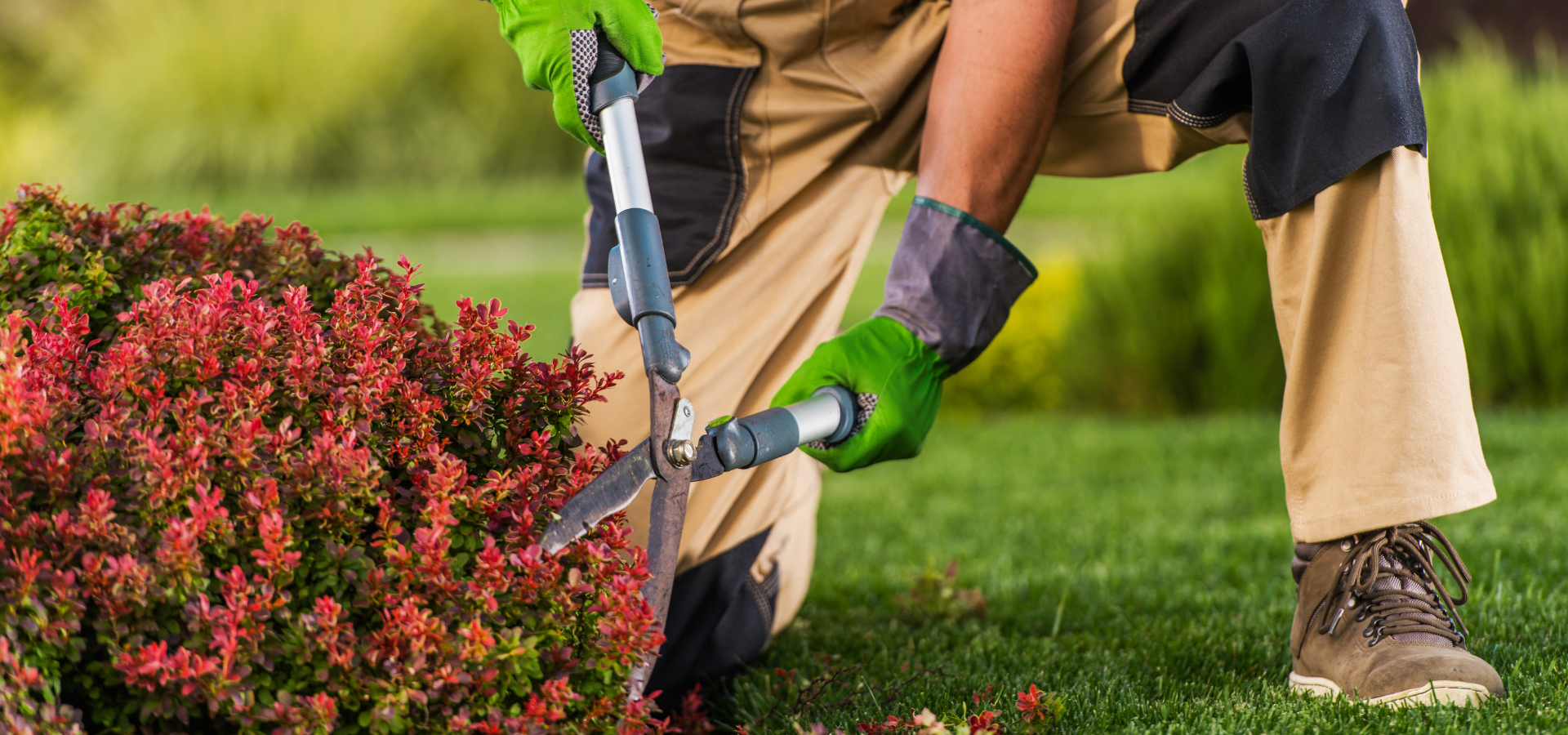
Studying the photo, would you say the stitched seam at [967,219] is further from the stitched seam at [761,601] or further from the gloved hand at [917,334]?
the stitched seam at [761,601]

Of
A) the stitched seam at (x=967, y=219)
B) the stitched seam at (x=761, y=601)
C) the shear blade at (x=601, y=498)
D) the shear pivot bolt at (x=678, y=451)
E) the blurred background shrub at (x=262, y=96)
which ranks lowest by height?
the stitched seam at (x=761, y=601)

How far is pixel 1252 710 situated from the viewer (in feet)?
5.48

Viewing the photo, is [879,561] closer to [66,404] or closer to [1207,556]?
[1207,556]

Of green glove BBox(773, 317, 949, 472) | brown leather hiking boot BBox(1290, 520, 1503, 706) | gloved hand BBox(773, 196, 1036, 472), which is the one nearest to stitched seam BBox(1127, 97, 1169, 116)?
gloved hand BBox(773, 196, 1036, 472)

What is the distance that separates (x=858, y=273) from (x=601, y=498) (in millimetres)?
976

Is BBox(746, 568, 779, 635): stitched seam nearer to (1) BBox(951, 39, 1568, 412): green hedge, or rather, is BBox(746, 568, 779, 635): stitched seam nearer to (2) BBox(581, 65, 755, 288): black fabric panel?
(2) BBox(581, 65, 755, 288): black fabric panel

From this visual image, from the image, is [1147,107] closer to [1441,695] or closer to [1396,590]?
[1396,590]

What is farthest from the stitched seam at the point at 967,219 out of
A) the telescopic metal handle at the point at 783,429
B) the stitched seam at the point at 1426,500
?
the stitched seam at the point at 1426,500

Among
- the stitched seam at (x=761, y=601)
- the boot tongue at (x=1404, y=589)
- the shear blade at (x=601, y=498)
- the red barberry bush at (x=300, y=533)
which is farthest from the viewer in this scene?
the stitched seam at (x=761, y=601)

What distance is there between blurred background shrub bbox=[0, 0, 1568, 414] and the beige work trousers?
2870 mm

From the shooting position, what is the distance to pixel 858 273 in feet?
7.18

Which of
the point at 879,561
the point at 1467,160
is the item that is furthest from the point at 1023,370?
the point at 879,561

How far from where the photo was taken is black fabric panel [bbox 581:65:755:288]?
2.15m

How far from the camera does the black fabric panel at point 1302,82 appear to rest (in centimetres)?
163
